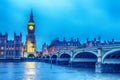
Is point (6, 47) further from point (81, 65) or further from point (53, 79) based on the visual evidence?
point (53, 79)

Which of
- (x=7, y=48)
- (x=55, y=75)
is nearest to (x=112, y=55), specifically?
(x=55, y=75)

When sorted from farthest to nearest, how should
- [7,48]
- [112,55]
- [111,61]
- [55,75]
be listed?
[7,48] < [112,55] < [111,61] < [55,75]

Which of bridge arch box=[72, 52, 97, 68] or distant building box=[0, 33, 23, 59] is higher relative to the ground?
distant building box=[0, 33, 23, 59]

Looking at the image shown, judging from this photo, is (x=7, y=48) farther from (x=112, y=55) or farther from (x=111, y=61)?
(x=111, y=61)

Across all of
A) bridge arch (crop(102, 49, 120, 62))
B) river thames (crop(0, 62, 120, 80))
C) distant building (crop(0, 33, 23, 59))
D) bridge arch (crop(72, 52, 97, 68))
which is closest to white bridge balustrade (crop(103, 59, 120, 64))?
bridge arch (crop(102, 49, 120, 62))

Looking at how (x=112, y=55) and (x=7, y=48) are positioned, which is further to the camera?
(x=7, y=48)

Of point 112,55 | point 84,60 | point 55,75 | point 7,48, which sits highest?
point 7,48

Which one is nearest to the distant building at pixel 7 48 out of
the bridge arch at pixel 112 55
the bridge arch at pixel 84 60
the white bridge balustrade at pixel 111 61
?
the bridge arch at pixel 84 60

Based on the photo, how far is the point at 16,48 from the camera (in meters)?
200

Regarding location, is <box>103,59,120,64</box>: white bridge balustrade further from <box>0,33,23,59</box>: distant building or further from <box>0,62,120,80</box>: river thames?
<box>0,33,23,59</box>: distant building

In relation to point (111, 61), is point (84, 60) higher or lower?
higher

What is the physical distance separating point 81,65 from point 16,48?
103747 mm

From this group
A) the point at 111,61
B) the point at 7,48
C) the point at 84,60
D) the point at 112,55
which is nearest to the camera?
the point at 111,61

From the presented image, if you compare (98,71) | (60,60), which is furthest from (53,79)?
(60,60)
